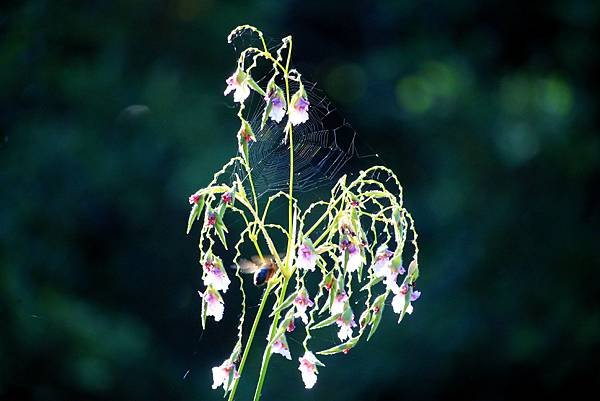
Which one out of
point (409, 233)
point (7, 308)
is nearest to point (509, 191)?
point (409, 233)

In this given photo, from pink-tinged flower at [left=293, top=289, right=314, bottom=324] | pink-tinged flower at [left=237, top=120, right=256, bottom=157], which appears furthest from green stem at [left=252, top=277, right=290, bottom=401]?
pink-tinged flower at [left=237, top=120, right=256, bottom=157]

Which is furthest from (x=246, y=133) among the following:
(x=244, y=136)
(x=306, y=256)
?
(x=306, y=256)

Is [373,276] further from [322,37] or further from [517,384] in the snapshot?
[517,384]

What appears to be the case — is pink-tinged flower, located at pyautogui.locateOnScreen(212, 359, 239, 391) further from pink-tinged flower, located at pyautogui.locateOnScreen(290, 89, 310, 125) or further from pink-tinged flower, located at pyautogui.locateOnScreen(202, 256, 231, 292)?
pink-tinged flower, located at pyautogui.locateOnScreen(290, 89, 310, 125)

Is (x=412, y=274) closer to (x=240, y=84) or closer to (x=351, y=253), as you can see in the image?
(x=351, y=253)

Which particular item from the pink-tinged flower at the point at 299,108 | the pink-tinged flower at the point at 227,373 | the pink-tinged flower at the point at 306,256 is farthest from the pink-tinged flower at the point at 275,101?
the pink-tinged flower at the point at 227,373

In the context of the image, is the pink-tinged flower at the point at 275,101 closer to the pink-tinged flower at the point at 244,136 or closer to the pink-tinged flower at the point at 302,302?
the pink-tinged flower at the point at 244,136
